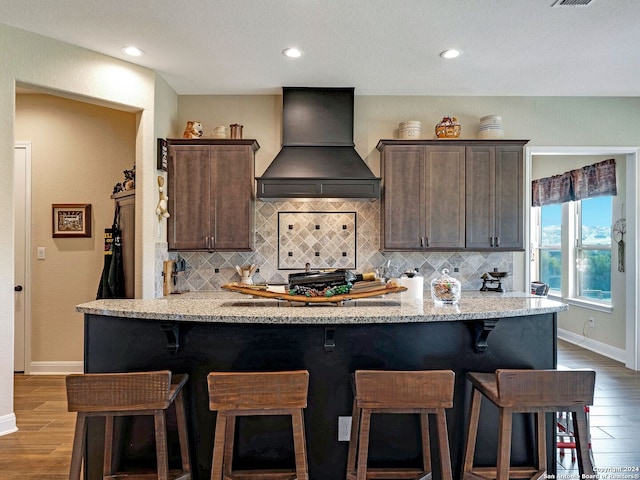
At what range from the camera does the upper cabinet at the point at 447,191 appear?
4.08 metres

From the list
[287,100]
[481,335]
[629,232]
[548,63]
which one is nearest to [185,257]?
[287,100]

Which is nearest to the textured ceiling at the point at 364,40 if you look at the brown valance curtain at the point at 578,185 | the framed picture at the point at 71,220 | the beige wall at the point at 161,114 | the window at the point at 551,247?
the beige wall at the point at 161,114

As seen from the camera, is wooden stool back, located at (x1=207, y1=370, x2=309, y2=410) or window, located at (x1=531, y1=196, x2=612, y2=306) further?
window, located at (x1=531, y1=196, x2=612, y2=306)

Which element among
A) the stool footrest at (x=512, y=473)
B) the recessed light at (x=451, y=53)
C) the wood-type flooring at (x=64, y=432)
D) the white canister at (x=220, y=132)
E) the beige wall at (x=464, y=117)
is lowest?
the wood-type flooring at (x=64, y=432)

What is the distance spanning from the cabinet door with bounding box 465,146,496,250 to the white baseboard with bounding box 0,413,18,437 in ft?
13.4

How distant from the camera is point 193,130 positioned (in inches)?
161

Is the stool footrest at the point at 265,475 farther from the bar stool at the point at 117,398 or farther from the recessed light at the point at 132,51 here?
the recessed light at the point at 132,51

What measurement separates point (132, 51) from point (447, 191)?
307cm

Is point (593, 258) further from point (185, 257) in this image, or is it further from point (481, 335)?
point (185, 257)

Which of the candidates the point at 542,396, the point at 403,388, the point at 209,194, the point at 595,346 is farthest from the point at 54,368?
the point at 595,346

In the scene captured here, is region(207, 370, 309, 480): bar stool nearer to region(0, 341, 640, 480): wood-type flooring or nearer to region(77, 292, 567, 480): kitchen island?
region(77, 292, 567, 480): kitchen island

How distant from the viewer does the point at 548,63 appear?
3.58 m

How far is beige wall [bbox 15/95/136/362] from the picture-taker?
4.37m

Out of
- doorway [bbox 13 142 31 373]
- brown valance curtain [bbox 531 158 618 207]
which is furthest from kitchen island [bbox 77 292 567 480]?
brown valance curtain [bbox 531 158 618 207]
